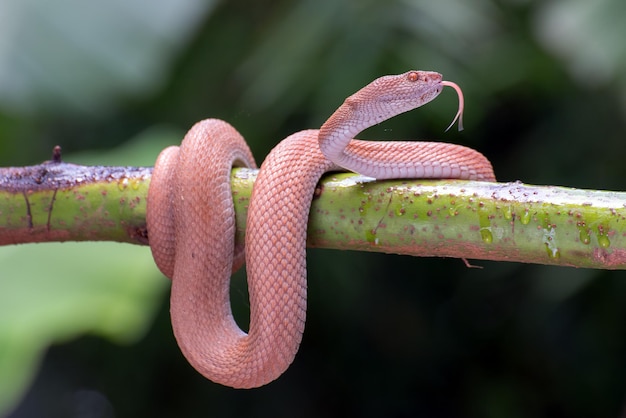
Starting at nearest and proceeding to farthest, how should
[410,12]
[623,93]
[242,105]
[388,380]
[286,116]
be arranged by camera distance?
[623,93] → [410,12] → [286,116] → [242,105] → [388,380]

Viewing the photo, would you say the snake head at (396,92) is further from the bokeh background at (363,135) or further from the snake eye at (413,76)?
the bokeh background at (363,135)

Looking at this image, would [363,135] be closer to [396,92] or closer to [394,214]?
[396,92]

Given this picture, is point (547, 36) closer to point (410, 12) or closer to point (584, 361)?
point (410, 12)

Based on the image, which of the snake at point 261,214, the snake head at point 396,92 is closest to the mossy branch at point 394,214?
the snake at point 261,214

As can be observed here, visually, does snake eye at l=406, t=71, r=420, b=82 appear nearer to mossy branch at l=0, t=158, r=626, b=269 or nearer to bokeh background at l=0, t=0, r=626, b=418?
mossy branch at l=0, t=158, r=626, b=269

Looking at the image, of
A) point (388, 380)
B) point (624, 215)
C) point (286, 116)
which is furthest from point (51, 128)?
point (624, 215)

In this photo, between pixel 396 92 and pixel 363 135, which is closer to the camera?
pixel 396 92

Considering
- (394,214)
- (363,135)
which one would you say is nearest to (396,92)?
(394,214)

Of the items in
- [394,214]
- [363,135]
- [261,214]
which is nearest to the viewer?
[394,214]
